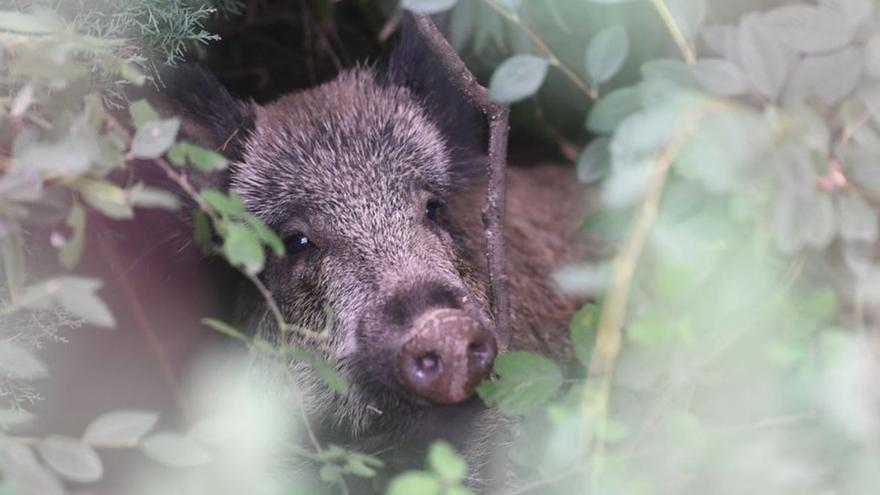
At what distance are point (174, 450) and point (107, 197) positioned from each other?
46cm

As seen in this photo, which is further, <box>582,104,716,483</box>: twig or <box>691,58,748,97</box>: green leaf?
<box>691,58,748,97</box>: green leaf

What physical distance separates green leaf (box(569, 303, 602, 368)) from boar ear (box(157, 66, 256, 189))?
1.31 meters

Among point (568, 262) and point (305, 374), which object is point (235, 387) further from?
point (568, 262)

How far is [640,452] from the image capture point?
5.90ft

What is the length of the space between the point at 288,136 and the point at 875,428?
1.91 metres

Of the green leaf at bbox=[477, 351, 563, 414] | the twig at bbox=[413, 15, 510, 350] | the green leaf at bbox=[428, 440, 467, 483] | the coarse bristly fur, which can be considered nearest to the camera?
the green leaf at bbox=[428, 440, 467, 483]

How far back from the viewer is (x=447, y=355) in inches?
86.5

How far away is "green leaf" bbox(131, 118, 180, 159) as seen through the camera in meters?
1.82

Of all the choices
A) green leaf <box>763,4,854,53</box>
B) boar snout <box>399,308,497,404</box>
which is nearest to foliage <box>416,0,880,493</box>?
green leaf <box>763,4,854,53</box>

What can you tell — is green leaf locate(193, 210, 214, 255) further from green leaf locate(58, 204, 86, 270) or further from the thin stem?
the thin stem

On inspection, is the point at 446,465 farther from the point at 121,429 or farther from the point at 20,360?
the point at 20,360

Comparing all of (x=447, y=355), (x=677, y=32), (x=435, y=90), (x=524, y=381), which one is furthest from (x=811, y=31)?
(x=435, y=90)

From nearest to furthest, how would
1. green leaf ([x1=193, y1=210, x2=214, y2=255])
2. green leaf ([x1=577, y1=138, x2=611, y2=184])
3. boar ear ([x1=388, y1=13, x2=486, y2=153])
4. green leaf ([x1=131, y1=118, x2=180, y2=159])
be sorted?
green leaf ([x1=131, y1=118, x2=180, y2=159])
green leaf ([x1=577, y1=138, x2=611, y2=184])
green leaf ([x1=193, y1=210, x2=214, y2=255])
boar ear ([x1=388, y1=13, x2=486, y2=153])

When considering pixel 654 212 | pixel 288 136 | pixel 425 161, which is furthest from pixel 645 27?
pixel 654 212
